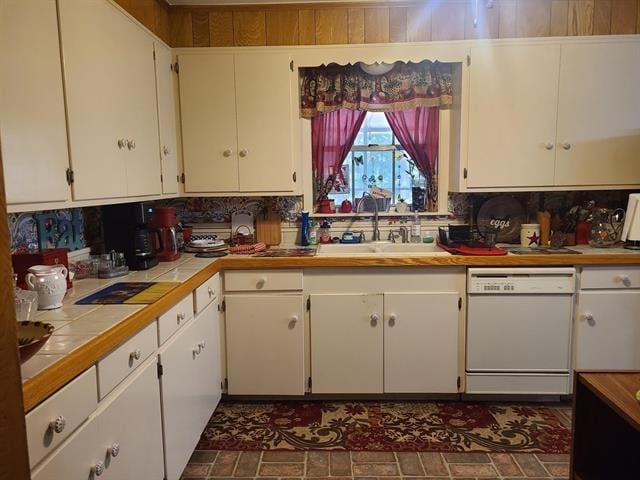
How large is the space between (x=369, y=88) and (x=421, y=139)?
0.50 metres

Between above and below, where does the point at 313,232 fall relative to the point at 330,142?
below

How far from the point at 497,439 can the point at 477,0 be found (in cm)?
249

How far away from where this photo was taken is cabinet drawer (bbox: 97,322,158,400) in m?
1.33

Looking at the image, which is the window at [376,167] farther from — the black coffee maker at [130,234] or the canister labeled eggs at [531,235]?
the black coffee maker at [130,234]

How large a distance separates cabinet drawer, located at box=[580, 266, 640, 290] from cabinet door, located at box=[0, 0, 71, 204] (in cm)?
259

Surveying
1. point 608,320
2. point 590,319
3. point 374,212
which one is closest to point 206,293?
point 374,212

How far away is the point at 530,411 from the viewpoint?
262cm

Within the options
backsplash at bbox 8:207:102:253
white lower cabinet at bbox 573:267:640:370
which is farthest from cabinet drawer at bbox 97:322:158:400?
white lower cabinet at bbox 573:267:640:370

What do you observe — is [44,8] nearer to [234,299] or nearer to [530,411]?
[234,299]

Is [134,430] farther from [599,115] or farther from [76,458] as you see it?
[599,115]

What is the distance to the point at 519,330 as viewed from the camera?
2.59 meters

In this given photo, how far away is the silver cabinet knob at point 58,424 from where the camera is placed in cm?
108

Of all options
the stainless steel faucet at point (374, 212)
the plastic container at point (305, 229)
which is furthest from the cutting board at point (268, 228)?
the stainless steel faucet at point (374, 212)

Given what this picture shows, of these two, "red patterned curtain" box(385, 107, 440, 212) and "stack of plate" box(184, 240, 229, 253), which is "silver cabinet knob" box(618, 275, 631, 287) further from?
"stack of plate" box(184, 240, 229, 253)
